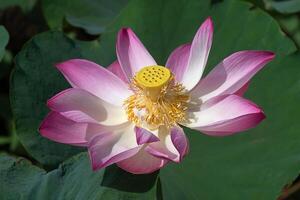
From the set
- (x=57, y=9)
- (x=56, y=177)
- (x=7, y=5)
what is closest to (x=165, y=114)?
(x=56, y=177)

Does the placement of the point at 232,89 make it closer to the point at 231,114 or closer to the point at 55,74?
the point at 231,114

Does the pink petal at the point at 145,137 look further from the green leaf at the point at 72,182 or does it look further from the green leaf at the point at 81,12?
the green leaf at the point at 81,12

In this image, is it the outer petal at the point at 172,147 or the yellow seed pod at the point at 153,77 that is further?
the yellow seed pod at the point at 153,77

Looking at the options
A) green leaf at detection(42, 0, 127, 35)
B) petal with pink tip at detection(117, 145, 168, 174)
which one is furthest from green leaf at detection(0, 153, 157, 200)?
green leaf at detection(42, 0, 127, 35)

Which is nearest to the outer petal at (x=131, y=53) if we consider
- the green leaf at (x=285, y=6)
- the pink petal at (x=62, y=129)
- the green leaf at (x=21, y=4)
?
the pink petal at (x=62, y=129)

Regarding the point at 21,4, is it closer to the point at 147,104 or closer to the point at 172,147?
the point at 147,104

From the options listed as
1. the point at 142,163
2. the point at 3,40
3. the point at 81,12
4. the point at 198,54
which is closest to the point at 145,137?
the point at 142,163

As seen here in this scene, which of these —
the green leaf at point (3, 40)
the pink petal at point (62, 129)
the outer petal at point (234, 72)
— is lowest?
the pink petal at point (62, 129)
